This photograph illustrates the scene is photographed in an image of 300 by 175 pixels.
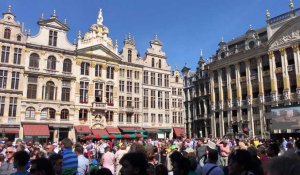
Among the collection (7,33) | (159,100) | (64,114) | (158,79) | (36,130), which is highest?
(7,33)

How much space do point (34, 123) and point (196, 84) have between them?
31.6 meters

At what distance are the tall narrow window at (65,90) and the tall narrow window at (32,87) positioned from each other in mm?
3546

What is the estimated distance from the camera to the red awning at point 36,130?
33.8 metres

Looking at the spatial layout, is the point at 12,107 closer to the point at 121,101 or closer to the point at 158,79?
the point at 121,101

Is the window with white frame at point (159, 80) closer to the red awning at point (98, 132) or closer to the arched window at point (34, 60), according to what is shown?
the red awning at point (98, 132)

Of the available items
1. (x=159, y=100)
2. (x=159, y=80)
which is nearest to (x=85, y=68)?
(x=159, y=80)

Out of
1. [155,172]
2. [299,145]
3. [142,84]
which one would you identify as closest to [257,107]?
[142,84]

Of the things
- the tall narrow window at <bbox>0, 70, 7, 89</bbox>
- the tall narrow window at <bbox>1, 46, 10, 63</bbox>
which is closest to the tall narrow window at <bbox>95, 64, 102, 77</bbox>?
the tall narrow window at <bbox>1, 46, 10, 63</bbox>

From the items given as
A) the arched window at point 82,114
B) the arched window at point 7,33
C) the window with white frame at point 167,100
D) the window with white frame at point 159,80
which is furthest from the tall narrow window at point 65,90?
the window with white frame at point 167,100

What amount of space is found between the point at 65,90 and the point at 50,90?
2013 millimetres

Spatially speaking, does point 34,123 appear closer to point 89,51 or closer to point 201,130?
point 89,51

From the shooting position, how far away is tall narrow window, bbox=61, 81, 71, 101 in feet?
125

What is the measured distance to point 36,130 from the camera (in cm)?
3456

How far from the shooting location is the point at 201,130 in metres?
52.1
